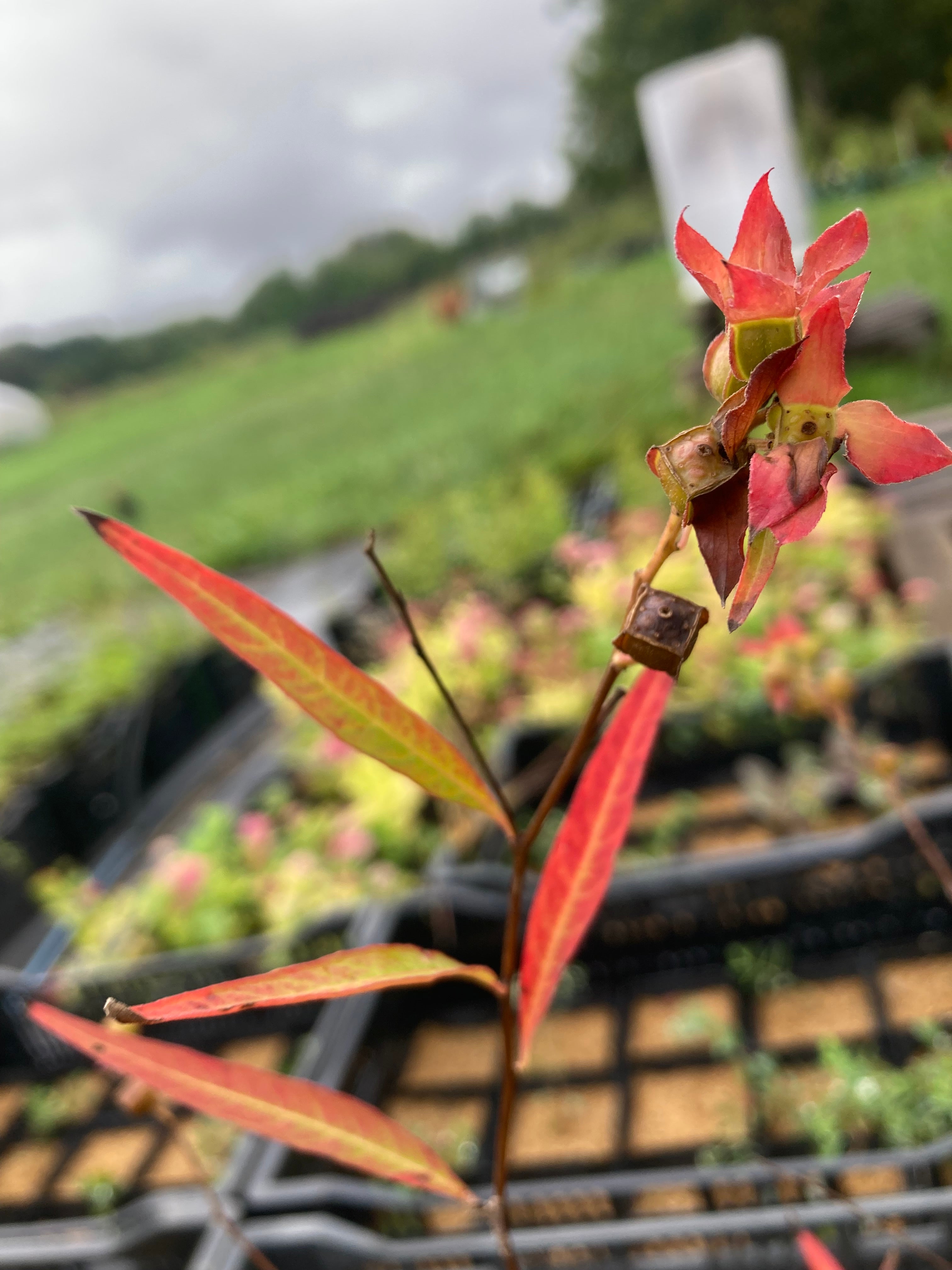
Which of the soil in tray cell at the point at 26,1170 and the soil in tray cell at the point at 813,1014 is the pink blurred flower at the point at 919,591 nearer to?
the soil in tray cell at the point at 813,1014

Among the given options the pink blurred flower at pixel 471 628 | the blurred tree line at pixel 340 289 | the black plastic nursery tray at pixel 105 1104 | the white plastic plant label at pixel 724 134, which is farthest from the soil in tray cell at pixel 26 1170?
the blurred tree line at pixel 340 289

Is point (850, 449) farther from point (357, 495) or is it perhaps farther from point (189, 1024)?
point (357, 495)

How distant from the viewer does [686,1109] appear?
650 millimetres

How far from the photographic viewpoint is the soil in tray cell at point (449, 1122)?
66 cm

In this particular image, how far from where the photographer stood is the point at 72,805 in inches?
53.2

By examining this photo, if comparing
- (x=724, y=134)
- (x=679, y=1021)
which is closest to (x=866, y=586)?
(x=679, y=1021)

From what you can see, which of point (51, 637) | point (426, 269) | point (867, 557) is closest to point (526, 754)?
point (867, 557)

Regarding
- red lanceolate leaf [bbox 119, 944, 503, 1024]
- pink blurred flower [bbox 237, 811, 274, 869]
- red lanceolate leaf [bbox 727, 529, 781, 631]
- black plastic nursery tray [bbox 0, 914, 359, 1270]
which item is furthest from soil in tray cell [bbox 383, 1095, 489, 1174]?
red lanceolate leaf [bbox 727, 529, 781, 631]

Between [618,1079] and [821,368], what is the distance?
28.2 inches

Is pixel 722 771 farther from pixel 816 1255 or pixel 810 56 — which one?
pixel 810 56

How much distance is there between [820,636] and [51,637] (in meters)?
2.13

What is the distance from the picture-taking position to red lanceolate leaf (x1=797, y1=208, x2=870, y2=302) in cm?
12

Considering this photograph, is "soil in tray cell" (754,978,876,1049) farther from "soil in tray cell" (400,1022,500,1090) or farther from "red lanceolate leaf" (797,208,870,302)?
"red lanceolate leaf" (797,208,870,302)

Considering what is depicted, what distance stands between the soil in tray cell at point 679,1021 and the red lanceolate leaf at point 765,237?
696 millimetres
